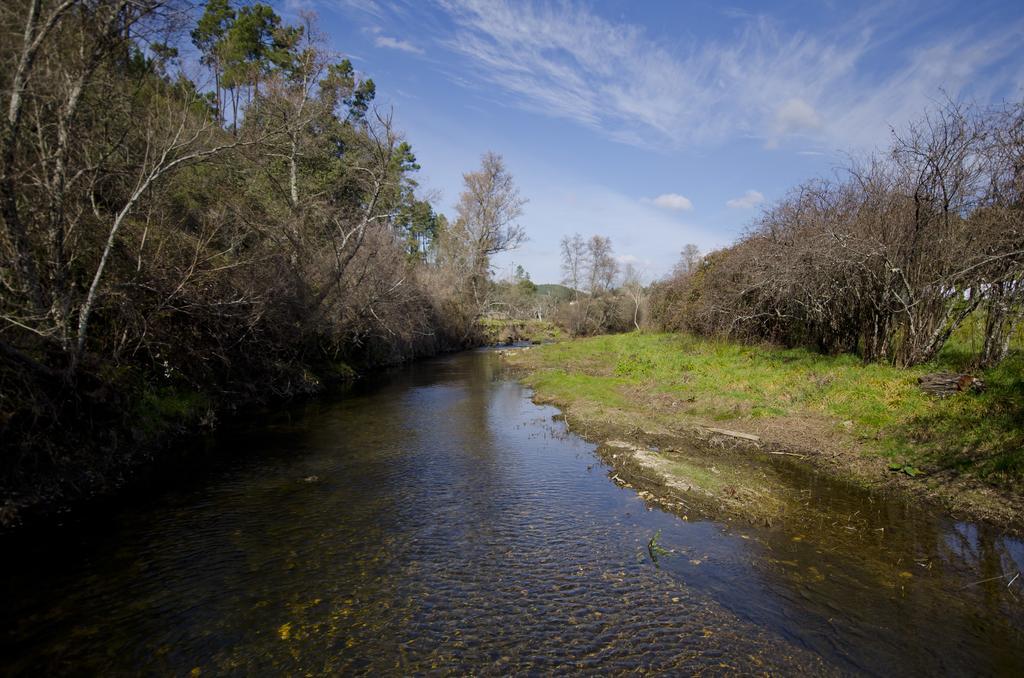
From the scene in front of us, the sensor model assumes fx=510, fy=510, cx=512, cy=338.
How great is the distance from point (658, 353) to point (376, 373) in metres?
16.2

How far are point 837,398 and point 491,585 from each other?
12.1m

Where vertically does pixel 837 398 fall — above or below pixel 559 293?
below

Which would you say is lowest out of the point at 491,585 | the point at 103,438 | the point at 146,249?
the point at 491,585

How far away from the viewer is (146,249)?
560 inches

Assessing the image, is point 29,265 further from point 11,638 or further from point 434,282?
point 434,282

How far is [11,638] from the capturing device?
568cm

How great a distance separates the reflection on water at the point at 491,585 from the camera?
561 centimetres

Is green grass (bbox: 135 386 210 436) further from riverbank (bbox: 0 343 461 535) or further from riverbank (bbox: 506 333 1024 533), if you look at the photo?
riverbank (bbox: 506 333 1024 533)

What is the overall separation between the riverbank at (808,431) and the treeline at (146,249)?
→ 446 inches

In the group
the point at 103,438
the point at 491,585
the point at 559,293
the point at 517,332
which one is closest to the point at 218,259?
the point at 103,438

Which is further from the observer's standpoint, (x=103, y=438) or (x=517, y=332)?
(x=517, y=332)

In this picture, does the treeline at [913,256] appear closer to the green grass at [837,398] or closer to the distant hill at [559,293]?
the green grass at [837,398]

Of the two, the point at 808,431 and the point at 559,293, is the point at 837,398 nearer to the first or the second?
the point at 808,431

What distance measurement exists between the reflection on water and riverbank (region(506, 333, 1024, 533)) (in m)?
0.94
